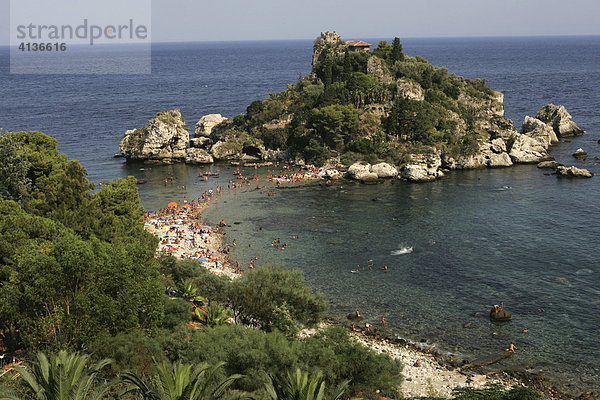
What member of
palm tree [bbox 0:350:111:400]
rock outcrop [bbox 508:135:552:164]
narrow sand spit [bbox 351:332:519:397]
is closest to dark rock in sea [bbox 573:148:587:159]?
→ rock outcrop [bbox 508:135:552:164]

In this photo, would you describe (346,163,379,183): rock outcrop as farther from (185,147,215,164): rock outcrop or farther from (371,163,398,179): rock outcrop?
(185,147,215,164): rock outcrop

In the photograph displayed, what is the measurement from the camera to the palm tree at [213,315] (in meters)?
35.6

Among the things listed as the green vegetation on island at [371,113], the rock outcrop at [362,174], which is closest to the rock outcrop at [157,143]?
the green vegetation on island at [371,113]

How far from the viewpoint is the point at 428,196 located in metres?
75.6

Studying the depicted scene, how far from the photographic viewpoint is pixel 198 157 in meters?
95.6

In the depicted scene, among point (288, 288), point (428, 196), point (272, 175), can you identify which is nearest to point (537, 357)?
point (288, 288)

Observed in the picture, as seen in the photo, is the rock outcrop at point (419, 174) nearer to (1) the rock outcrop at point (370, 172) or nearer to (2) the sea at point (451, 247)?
(2) the sea at point (451, 247)

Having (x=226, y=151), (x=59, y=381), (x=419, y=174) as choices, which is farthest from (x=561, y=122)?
(x=59, y=381)

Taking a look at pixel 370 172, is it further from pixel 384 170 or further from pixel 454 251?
pixel 454 251

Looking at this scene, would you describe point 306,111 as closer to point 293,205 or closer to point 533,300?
point 293,205

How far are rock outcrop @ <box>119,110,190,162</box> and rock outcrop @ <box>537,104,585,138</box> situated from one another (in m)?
76.2

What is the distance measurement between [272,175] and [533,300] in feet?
165

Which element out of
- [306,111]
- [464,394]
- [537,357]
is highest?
[306,111]

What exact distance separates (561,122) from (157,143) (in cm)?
8181
